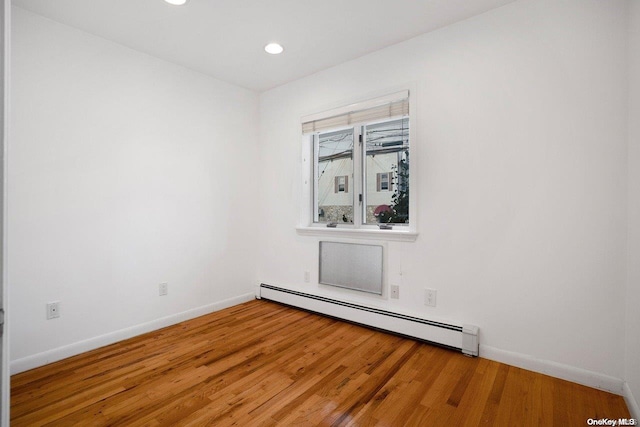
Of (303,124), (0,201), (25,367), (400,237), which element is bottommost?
(25,367)

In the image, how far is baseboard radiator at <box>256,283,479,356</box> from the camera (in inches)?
91.6

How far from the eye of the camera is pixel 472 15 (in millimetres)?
2340

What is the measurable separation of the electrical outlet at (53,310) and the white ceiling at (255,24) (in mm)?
2094

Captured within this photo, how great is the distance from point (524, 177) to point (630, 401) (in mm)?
1370

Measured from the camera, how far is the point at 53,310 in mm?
2307

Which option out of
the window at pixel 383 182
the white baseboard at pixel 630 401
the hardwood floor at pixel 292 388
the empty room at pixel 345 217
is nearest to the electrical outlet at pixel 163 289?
the empty room at pixel 345 217

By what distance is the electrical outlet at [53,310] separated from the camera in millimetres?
2287

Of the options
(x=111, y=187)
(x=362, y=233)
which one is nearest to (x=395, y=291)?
(x=362, y=233)

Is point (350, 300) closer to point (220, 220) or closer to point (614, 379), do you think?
point (220, 220)

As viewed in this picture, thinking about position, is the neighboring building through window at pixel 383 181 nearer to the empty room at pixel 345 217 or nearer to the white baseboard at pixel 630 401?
the empty room at pixel 345 217

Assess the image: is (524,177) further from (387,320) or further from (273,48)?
(273,48)

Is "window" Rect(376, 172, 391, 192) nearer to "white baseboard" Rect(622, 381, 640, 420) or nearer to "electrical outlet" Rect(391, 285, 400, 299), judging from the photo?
"electrical outlet" Rect(391, 285, 400, 299)

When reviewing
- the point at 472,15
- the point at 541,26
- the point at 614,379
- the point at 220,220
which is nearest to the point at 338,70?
the point at 472,15

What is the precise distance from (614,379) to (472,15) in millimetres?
2578
